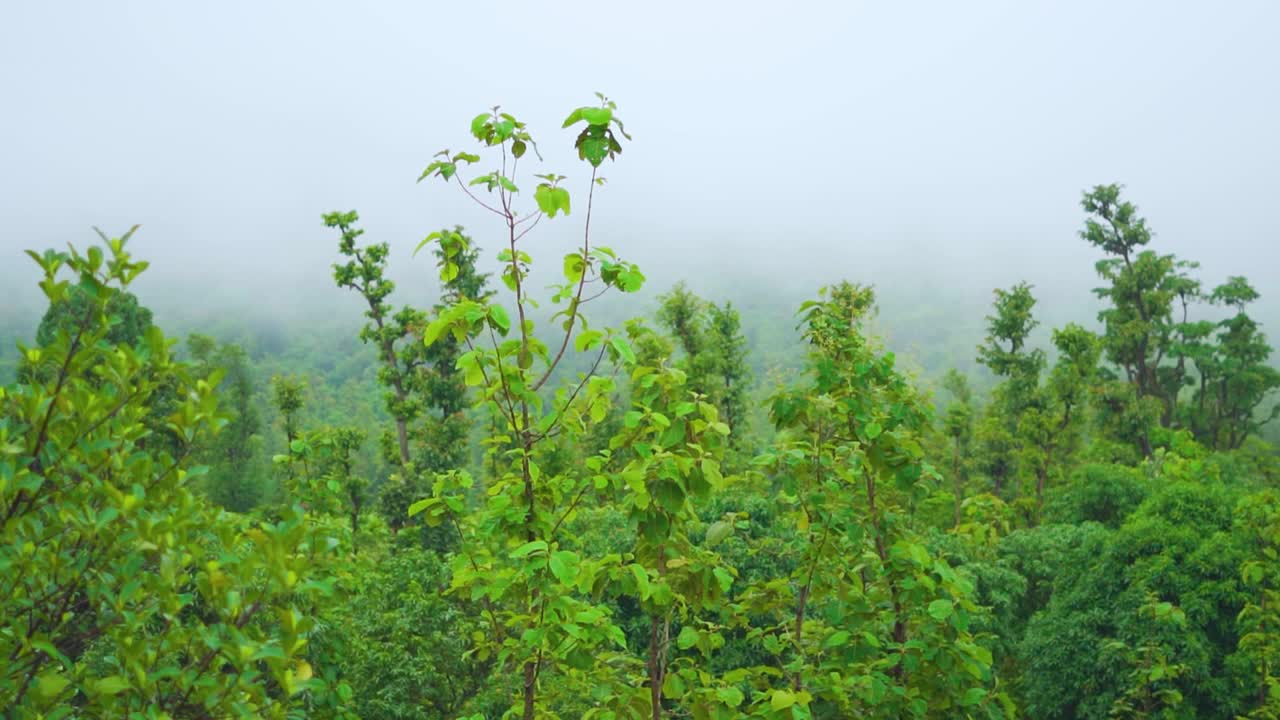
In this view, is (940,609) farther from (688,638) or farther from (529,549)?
(529,549)

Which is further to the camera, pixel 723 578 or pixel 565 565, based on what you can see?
pixel 723 578

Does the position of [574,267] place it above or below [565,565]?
above

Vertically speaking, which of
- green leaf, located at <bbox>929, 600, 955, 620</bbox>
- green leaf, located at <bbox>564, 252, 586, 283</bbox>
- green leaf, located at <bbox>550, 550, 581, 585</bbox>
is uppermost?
green leaf, located at <bbox>564, 252, 586, 283</bbox>

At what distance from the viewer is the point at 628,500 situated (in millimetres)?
3779

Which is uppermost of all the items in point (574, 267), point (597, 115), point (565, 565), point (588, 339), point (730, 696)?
point (597, 115)

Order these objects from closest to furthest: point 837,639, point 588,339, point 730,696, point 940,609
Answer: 1. point 588,339
2. point 730,696
3. point 940,609
4. point 837,639

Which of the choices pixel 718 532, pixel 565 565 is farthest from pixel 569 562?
pixel 718 532

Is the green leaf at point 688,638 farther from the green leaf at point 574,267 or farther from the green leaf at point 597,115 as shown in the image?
the green leaf at point 597,115

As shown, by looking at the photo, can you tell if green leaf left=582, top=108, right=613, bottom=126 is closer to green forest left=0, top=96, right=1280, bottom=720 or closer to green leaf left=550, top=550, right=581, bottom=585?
green forest left=0, top=96, right=1280, bottom=720

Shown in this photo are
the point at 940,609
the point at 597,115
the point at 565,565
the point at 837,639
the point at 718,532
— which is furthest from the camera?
the point at 837,639

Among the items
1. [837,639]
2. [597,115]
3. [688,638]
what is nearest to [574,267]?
[597,115]

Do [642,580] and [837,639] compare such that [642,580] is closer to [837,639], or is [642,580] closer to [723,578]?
[723,578]

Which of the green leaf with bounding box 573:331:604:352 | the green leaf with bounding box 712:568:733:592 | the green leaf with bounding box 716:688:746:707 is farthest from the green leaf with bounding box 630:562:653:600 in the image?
the green leaf with bounding box 573:331:604:352

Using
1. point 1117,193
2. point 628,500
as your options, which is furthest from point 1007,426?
point 628,500
